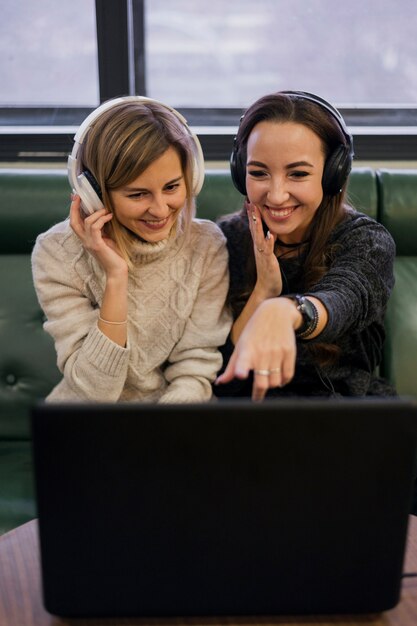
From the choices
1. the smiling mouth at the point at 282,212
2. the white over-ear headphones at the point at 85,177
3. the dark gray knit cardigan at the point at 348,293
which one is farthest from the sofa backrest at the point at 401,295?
the white over-ear headphones at the point at 85,177

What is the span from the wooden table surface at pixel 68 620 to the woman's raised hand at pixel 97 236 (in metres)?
0.50

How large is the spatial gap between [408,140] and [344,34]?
1.30 ft

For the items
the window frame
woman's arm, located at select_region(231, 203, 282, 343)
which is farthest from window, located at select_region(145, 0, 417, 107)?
woman's arm, located at select_region(231, 203, 282, 343)

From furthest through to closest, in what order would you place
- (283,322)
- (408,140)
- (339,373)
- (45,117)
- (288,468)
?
(45,117)
(408,140)
(339,373)
(283,322)
(288,468)

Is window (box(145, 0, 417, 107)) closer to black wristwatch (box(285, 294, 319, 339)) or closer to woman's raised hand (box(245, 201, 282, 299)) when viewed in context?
woman's raised hand (box(245, 201, 282, 299))

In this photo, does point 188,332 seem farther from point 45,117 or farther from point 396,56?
point 396,56

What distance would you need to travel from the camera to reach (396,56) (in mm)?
2283

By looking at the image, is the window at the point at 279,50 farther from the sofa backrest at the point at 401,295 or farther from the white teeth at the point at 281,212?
the white teeth at the point at 281,212

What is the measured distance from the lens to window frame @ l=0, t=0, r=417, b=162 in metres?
2.15

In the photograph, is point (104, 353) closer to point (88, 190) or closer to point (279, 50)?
point (88, 190)

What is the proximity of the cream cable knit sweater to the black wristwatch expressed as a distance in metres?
0.31

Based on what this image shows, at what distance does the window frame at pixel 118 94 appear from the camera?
2148 millimetres

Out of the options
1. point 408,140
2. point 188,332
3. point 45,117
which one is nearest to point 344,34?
point 408,140

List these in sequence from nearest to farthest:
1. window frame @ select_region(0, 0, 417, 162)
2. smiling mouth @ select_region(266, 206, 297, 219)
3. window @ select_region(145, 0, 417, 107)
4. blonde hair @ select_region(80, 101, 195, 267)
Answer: blonde hair @ select_region(80, 101, 195, 267), smiling mouth @ select_region(266, 206, 297, 219), window frame @ select_region(0, 0, 417, 162), window @ select_region(145, 0, 417, 107)
